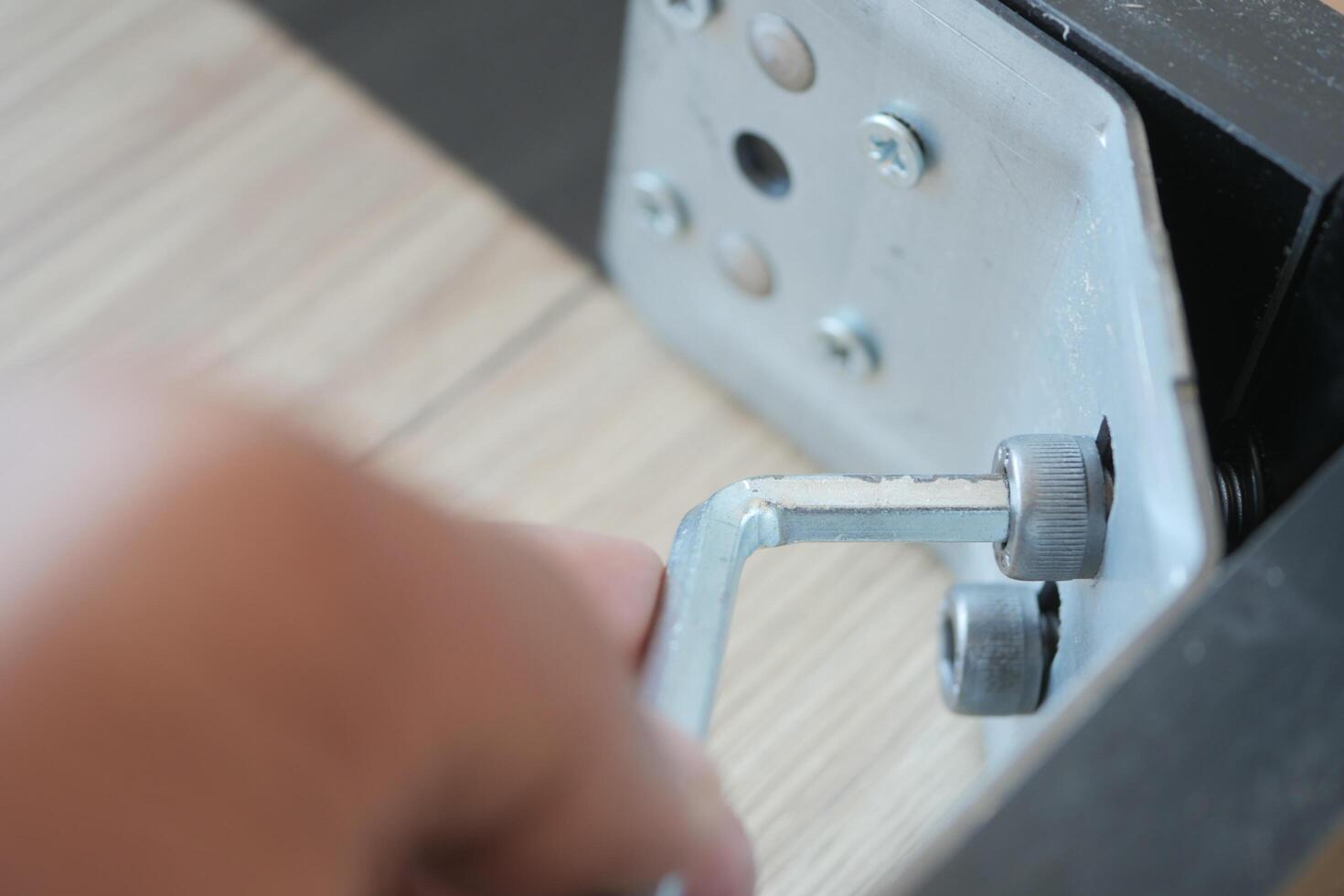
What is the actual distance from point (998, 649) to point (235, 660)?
0.79 feet

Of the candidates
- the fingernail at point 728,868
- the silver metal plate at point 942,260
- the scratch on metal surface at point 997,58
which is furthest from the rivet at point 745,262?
the fingernail at point 728,868

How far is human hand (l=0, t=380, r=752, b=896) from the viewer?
116mm

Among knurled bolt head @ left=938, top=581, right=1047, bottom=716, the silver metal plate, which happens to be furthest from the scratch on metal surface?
knurled bolt head @ left=938, top=581, right=1047, bottom=716

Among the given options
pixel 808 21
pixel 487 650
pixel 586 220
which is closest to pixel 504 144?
pixel 586 220

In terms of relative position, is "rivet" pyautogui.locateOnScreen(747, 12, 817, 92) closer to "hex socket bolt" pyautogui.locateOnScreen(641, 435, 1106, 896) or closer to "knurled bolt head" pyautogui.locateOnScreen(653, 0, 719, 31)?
"knurled bolt head" pyautogui.locateOnScreen(653, 0, 719, 31)

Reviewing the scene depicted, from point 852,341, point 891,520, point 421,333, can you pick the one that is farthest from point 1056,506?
point 421,333

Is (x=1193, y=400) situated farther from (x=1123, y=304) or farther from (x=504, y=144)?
(x=504, y=144)

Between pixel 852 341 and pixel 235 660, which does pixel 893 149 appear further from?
pixel 235 660

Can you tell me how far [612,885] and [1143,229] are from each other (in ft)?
0.53

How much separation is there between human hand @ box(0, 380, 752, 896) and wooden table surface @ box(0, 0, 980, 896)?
0.27 m

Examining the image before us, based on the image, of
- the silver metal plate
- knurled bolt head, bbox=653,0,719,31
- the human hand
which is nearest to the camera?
the human hand

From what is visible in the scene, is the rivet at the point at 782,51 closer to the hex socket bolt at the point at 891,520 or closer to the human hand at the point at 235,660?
the hex socket bolt at the point at 891,520

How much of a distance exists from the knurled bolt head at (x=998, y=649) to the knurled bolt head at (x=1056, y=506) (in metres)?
0.04

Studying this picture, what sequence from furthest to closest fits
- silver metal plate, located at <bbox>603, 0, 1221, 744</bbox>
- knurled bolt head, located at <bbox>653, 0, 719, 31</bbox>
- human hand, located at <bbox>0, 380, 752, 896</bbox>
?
knurled bolt head, located at <bbox>653, 0, 719, 31</bbox>
silver metal plate, located at <bbox>603, 0, 1221, 744</bbox>
human hand, located at <bbox>0, 380, 752, 896</bbox>
